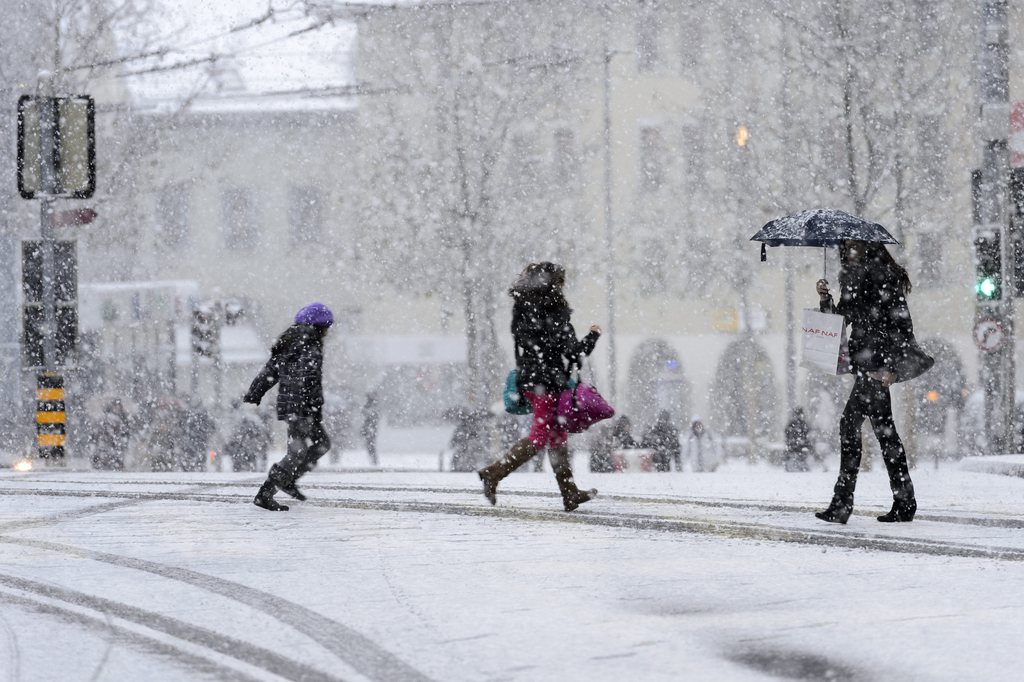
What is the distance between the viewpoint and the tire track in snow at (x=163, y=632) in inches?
208

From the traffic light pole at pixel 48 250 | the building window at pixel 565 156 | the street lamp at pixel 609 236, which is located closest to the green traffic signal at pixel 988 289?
the traffic light pole at pixel 48 250

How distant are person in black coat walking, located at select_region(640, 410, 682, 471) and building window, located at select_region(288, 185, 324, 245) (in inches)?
1026

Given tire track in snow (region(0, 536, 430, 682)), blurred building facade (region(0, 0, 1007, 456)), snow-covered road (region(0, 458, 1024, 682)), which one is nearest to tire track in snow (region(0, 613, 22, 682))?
snow-covered road (region(0, 458, 1024, 682))

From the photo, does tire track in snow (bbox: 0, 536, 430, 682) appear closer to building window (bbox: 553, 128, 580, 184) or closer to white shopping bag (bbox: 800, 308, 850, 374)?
white shopping bag (bbox: 800, 308, 850, 374)

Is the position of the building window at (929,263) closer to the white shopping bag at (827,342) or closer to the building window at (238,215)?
the building window at (238,215)

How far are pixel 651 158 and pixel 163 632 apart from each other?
3926 cm

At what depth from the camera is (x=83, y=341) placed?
28.1 metres

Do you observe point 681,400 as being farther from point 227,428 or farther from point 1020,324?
point 227,428

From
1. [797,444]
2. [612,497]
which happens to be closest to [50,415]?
[612,497]

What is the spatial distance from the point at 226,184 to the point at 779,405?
723 inches

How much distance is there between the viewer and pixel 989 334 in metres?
17.4

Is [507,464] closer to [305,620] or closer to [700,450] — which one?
[305,620]

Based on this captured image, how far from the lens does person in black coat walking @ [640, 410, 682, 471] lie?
2339 centimetres

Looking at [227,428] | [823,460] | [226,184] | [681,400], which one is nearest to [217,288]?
[226,184]
